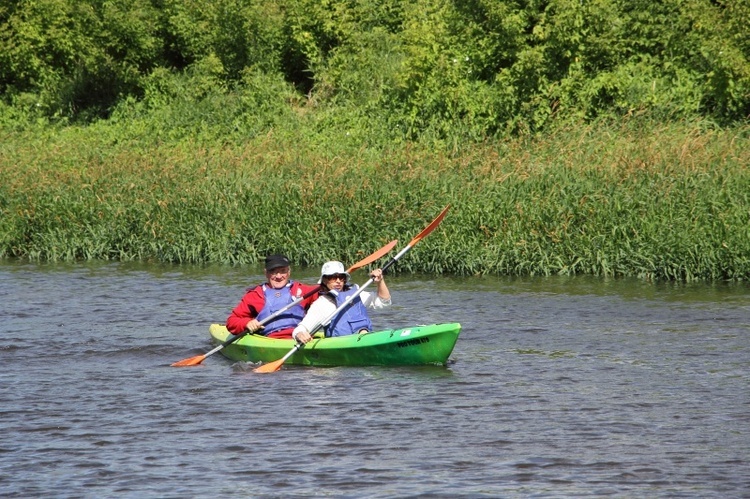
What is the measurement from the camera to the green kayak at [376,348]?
32.6ft

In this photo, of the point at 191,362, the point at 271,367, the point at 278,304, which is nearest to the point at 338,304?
the point at 278,304

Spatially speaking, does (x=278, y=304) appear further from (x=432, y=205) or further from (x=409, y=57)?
(x=409, y=57)

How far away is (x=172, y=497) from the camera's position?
6703 millimetres

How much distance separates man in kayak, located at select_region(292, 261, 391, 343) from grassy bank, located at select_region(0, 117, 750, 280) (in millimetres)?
4463

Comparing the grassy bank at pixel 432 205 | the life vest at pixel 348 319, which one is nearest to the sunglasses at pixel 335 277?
the life vest at pixel 348 319

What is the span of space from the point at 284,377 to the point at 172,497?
3.40 meters

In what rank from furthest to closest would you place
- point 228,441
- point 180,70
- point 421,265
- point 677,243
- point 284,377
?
point 180,70
point 421,265
point 677,243
point 284,377
point 228,441

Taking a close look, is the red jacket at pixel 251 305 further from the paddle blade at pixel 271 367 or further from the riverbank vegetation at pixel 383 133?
the riverbank vegetation at pixel 383 133

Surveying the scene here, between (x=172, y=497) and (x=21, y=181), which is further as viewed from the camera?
(x=21, y=181)

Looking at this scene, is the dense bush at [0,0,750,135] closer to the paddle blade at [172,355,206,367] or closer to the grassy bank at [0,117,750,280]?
the grassy bank at [0,117,750,280]

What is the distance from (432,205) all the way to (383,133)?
5.83 m

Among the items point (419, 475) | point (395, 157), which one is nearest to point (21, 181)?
point (395, 157)

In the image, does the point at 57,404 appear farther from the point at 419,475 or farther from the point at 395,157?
the point at 395,157

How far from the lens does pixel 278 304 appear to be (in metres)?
11.0
